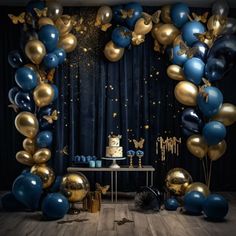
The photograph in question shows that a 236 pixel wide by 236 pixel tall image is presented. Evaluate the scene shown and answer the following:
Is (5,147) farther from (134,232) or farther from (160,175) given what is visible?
(134,232)

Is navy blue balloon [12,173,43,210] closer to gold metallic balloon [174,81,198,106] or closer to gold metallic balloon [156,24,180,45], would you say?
gold metallic balloon [174,81,198,106]

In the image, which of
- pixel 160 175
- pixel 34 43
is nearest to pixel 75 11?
pixel 34 43

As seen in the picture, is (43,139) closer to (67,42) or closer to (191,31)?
(67,42)

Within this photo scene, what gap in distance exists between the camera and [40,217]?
445 centimetres

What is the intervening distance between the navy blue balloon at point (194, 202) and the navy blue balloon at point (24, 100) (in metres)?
2.18

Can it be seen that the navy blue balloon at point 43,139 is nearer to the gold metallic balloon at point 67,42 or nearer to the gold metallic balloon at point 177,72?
the gold metallic balloon at point 67,42

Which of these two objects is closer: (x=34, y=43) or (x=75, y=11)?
(x=34, y=43)

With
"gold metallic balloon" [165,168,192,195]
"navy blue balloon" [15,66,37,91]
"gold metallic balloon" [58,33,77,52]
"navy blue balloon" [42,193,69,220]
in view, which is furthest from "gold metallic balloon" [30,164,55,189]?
"gold metallic balloon" [58,33,77,52]

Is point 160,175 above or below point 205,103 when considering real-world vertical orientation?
below

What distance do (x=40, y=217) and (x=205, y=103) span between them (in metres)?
2.27

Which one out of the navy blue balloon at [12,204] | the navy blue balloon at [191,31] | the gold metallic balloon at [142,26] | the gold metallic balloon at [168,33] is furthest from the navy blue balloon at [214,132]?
the navy blue balloon at [12,204]

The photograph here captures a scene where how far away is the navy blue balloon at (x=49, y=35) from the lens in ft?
16.5

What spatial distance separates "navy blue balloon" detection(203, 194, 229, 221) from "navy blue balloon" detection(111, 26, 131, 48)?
2.36m

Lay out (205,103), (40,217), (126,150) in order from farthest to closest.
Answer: (126,150) → (205,103) → (40,217)
